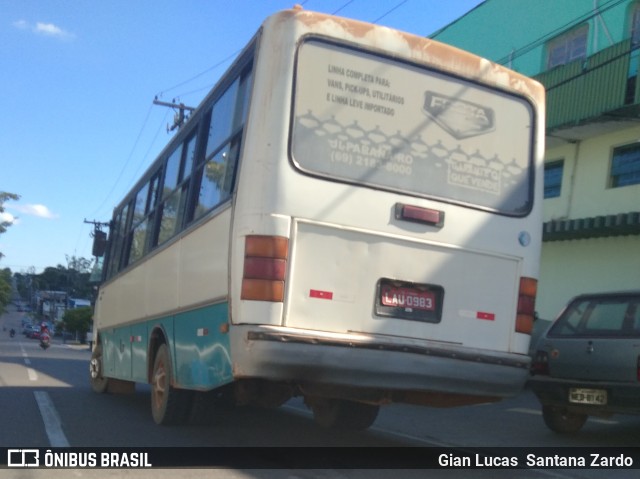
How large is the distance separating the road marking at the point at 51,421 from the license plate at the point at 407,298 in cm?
→ 339

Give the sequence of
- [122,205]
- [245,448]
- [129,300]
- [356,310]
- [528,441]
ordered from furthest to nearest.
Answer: [122,205], [129,300], [528,441], [245,448], [356,310]

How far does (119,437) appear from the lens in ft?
23.8

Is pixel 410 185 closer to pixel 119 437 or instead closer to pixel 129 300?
pixel 119 437

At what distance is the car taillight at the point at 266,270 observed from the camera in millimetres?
5047

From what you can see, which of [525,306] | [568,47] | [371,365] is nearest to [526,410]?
[525,306]

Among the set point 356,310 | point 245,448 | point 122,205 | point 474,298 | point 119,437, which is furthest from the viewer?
point 122,205

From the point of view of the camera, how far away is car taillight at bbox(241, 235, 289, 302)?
505cm

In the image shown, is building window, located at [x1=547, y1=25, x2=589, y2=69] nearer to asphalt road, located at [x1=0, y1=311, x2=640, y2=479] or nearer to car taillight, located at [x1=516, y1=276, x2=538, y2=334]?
asphalt road, located at [x1=0, y1=311, x2=640, y2=479]

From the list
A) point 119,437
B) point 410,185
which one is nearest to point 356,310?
point 410,185

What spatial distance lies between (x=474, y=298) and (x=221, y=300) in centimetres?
200

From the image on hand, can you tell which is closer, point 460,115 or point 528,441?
point 460,115

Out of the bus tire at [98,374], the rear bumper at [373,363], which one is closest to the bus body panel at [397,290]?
the rear bumper at [373,363]

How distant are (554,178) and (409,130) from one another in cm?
1317

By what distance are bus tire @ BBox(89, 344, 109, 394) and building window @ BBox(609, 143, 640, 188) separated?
444 inches
